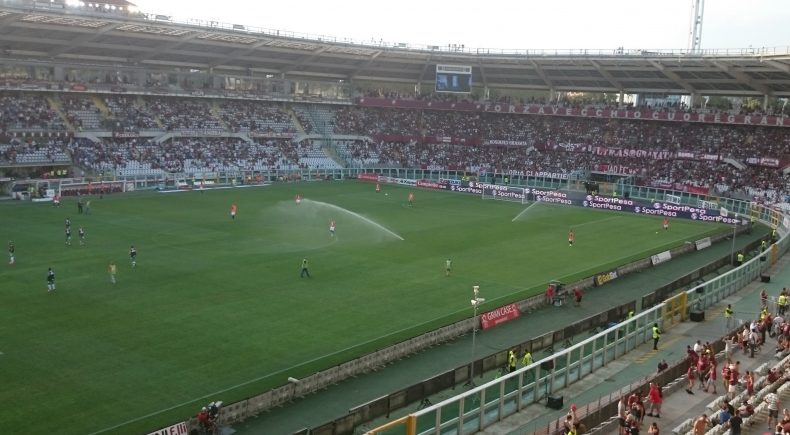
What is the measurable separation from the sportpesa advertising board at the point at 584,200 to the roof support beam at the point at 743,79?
17.4m

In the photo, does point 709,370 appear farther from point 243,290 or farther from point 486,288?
point 243,290

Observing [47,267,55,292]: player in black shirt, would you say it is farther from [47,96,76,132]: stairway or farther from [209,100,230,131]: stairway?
[209,100,230,131]: stairway

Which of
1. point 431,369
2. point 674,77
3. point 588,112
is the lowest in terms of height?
point 431,369

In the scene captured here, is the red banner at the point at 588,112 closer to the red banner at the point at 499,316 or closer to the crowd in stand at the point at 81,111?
the crowd in stand at the point at 81,111

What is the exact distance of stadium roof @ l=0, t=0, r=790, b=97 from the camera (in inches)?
2830

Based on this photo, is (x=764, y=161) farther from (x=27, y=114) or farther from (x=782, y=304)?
(x=27, y=114)

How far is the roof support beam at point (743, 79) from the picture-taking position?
256ft

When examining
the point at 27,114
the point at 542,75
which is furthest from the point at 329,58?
the point at 27,114

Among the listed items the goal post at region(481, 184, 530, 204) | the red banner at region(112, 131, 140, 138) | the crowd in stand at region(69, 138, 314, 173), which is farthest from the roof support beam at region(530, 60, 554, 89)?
the red banner at region(112, 131, 140, 138)

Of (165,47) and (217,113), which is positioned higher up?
(165,47)

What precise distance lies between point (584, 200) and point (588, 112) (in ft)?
86.6

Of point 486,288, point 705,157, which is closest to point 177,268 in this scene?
point 486,288

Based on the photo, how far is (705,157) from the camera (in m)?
85.4

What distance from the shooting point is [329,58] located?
96.4 metres
